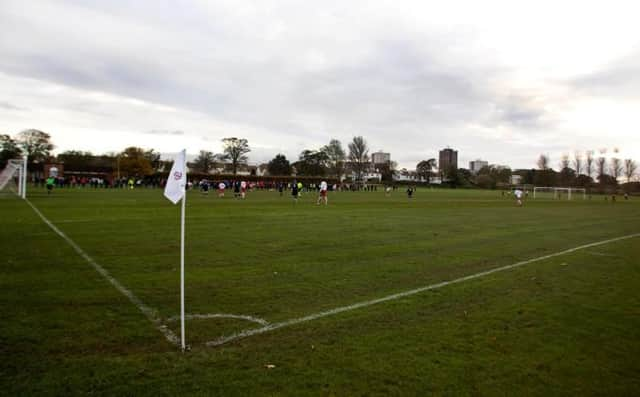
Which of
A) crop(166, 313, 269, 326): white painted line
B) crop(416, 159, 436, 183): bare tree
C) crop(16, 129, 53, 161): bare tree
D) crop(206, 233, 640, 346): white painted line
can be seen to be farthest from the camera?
crop(416, 159, 436, 183): bare tree

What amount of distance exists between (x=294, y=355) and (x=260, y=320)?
1.20 meters

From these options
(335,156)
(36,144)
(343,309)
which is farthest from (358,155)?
(343,309)

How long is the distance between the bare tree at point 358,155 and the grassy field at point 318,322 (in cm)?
11711

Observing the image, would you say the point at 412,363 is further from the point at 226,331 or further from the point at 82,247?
the point at 82,247

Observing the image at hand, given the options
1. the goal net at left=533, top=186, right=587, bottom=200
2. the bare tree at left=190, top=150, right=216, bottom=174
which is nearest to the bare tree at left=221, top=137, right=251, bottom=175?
the bare tree at left=190, top=150, right=216, bottom=174

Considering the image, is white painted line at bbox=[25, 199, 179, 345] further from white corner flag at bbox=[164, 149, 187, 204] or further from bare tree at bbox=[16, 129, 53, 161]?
bare tree at bbox=[16, 129, 53, 161]

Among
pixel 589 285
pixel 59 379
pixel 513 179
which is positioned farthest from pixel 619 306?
pixel 513 179

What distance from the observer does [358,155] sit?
419 feet

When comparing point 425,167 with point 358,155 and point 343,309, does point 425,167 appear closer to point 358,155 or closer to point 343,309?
point 358,155

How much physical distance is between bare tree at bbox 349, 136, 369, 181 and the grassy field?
117m

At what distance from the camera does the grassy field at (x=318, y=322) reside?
3918 mm

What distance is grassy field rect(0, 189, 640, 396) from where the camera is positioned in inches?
154

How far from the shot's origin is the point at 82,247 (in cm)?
1062

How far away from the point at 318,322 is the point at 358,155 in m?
124
